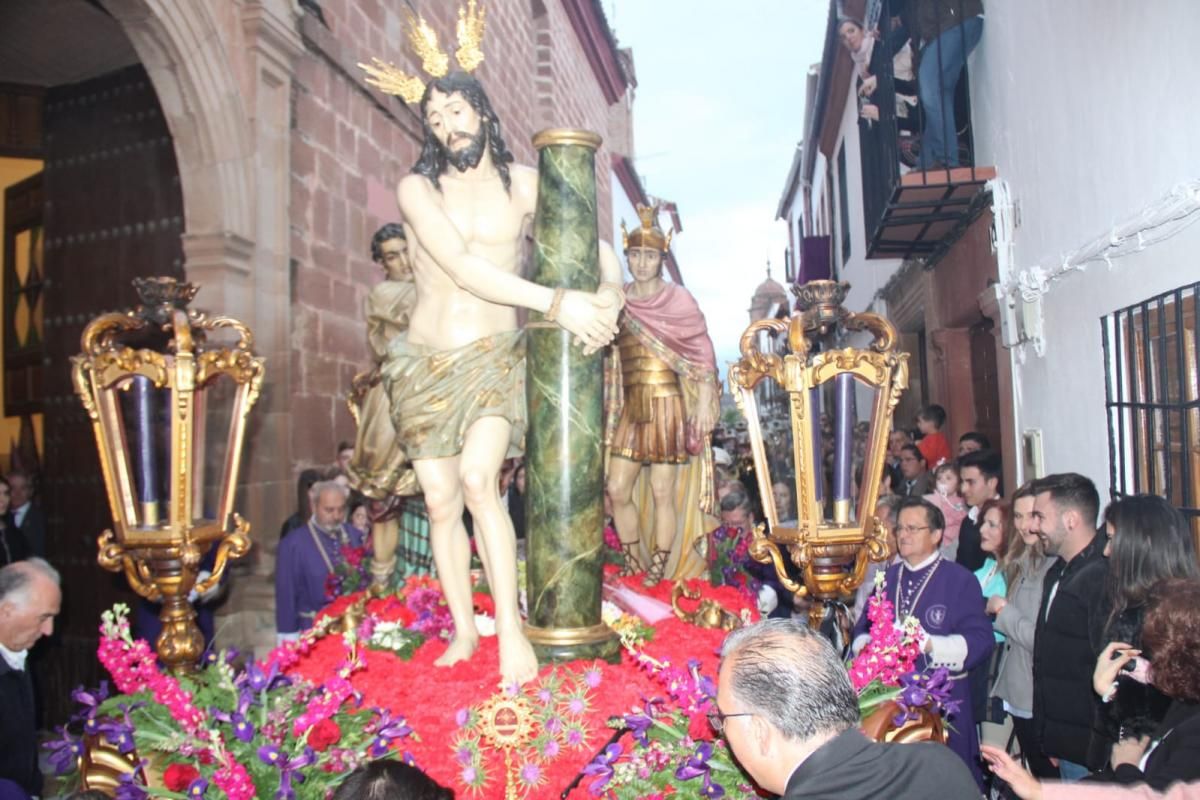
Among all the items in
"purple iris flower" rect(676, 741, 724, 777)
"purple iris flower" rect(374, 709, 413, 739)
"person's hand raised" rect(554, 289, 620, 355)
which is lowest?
"purple iris flower" rect(676, 741, 724, 777)

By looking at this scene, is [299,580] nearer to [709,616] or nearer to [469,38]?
[709,616]

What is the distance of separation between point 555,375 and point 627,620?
4.01 feet

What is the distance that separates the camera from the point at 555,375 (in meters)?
3.69

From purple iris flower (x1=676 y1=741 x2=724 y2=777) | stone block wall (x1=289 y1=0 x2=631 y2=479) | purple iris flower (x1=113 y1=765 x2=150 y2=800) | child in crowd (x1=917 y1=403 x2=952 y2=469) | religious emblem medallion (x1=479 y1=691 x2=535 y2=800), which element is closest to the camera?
purple iris flower (x1=676 y1=741 x2=724 y2=777)

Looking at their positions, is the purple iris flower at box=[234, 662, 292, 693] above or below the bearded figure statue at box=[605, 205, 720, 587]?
below

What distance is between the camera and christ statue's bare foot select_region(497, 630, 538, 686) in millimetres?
3436

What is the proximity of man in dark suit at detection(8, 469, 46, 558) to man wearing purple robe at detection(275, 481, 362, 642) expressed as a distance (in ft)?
7.05

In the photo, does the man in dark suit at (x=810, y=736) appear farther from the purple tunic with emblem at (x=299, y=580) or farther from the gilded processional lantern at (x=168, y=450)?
the purple tunic with emblem at (x=299, y=580)

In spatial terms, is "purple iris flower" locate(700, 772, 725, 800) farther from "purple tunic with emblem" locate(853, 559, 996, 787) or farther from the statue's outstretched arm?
the statue's outstretched arm

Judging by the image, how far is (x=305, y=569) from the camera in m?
5.61

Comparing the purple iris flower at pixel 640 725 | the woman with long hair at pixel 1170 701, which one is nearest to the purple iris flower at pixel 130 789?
the purple iris flower at pixel 640 725

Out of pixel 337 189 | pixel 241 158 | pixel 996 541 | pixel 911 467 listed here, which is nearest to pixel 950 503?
pixel 996 541

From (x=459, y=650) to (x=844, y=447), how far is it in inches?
64.7

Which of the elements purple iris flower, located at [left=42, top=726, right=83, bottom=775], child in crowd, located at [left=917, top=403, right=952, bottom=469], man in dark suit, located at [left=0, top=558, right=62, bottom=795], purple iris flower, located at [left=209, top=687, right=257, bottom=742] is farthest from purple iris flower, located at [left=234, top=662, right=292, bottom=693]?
child in crowd, located at [left=917, top=403, right=952, bottom=469]
